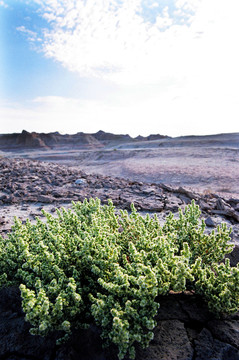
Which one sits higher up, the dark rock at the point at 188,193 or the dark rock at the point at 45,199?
the dark rock at the point at 45,199

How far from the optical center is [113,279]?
2230mm

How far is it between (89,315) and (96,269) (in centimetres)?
41

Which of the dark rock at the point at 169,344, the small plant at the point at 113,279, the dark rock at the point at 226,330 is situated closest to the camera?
the small plant at the point at 113,279

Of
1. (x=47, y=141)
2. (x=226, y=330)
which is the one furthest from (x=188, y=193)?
(x=47, y=141)

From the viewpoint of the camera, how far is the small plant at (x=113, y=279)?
185cm

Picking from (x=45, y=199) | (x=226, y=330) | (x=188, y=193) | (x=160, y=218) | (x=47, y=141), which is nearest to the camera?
(x=226, y=330)

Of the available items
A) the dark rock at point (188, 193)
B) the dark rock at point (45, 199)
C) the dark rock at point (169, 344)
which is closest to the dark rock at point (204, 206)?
the dark rock at point (188, 193)

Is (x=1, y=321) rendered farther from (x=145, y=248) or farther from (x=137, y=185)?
(x=137, y=185)

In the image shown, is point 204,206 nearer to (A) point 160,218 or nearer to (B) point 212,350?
(A) point 160,218

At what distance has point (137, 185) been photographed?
31.5 feet

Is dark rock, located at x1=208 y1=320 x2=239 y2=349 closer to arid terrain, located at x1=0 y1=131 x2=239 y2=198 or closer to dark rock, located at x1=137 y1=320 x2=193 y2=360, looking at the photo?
dark rock, located at x1=137 y1=320 x2=193 y2=360

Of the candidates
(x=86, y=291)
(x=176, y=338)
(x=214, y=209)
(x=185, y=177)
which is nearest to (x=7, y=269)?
(x=86, y=291)

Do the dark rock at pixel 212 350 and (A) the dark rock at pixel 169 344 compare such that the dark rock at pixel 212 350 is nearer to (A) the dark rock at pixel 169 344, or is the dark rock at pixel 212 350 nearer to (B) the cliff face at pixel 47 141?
(A) the dark rock at pixel 169 344

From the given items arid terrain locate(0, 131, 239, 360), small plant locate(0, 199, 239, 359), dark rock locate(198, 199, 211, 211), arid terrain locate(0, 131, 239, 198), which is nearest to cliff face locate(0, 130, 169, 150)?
arid terrain locate(0, 131, 239, 198)
